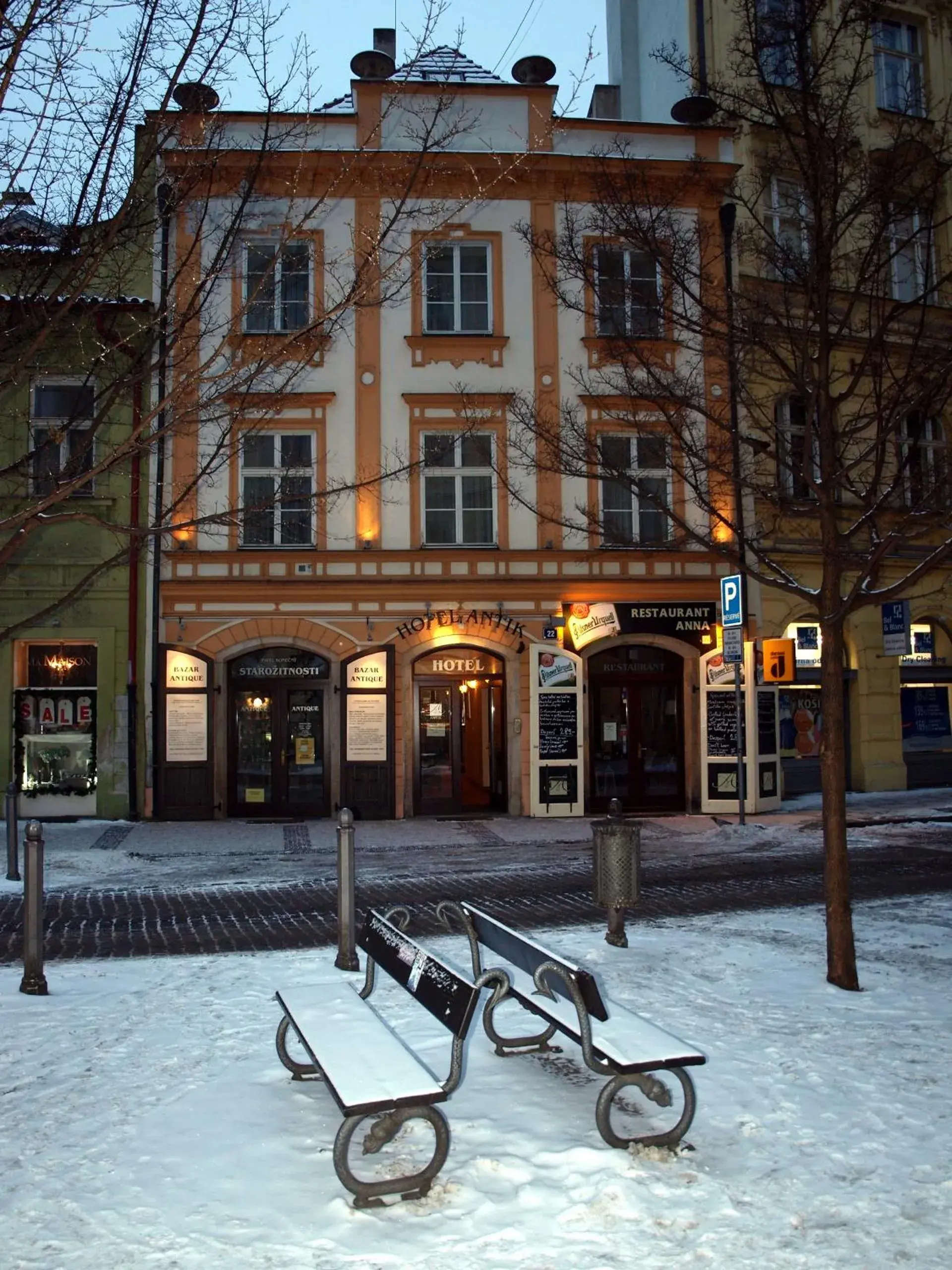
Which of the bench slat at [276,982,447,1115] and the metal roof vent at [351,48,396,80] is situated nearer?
the bench slat at [276,982,447,1115]

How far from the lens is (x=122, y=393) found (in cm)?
715

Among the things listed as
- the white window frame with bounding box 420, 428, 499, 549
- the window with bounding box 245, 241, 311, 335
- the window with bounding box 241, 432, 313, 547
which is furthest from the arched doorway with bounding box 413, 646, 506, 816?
the window with bounding box 245, 241, 311, 335

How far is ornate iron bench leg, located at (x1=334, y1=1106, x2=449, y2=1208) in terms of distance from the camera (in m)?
3.88

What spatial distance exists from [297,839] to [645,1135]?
11480 millimetres

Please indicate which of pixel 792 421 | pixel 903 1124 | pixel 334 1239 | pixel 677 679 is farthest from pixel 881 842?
pixel 334 1239

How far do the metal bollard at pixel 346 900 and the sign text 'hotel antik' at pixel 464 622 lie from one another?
10.7 metres

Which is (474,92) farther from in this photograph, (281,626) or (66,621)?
(66,621)

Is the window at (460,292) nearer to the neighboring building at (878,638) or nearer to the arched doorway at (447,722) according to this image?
the neighboring building at (878,638)

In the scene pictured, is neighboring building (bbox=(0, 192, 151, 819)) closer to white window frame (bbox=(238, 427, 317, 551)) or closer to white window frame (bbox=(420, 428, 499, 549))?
white window frame (bbox=(238, 427, 317, 551))

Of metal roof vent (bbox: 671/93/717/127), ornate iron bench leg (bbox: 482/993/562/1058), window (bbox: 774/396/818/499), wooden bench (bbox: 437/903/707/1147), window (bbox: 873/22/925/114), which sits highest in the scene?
window (bbox: 873/22/925/114)

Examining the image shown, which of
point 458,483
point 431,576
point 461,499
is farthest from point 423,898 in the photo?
point 458,483

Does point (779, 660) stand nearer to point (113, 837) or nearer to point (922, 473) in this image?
point (922, 473)

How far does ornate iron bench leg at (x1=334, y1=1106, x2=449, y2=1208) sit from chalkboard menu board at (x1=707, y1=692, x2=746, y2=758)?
15.0m

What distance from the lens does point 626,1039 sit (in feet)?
15.1
